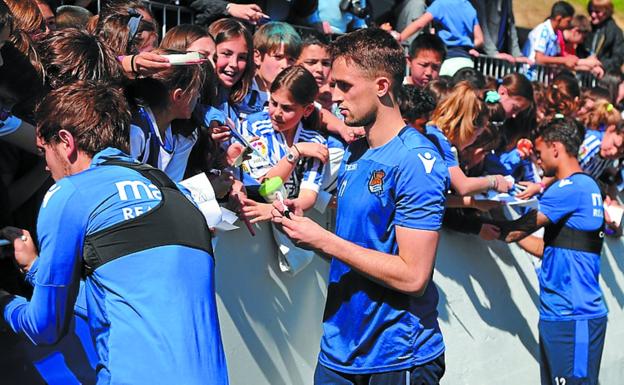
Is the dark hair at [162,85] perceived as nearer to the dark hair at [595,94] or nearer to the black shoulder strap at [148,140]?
the black shoulder strap at [148,140]

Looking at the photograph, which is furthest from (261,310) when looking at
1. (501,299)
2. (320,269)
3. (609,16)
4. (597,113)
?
(609,16)

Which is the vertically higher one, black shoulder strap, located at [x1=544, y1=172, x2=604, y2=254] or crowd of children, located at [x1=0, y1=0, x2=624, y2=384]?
crowd of children, located at [x1=0, y1=0, x2=624, y2=384]

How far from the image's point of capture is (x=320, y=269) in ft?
18.7

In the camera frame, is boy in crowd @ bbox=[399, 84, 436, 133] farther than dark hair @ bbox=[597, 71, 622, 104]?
No

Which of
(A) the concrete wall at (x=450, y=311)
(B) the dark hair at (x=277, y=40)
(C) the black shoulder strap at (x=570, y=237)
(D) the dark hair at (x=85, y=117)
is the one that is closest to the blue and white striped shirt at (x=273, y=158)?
(A) the concrete wall at (x=450, y=311)

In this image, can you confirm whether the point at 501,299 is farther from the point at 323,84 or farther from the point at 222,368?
the point at 222,368

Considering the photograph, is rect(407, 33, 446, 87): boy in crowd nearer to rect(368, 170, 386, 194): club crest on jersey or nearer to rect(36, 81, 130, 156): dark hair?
rect(368, 170, 386, 194): club crest on jersey

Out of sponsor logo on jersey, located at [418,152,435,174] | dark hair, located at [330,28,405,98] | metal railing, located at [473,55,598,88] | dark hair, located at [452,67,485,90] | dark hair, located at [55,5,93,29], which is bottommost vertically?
metal railing, located at [473,55,598,88]

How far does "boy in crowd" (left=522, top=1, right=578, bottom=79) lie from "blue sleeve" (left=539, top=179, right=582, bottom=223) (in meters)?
4.10

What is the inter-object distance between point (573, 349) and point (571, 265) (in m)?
0.63

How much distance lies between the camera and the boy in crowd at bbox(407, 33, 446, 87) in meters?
7.60

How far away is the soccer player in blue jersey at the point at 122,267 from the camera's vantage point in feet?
9.84

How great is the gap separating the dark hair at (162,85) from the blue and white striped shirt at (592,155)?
215 inches

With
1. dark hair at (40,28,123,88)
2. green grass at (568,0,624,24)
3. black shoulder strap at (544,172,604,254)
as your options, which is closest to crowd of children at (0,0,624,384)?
dark hair at (40,28,123,88)
